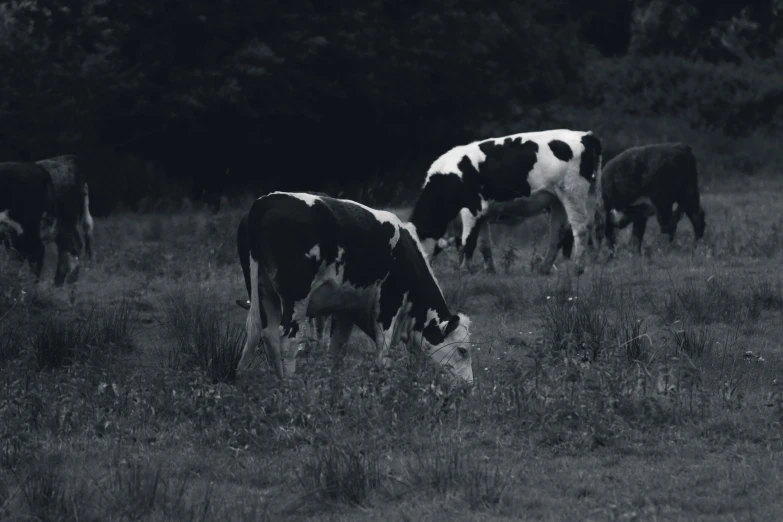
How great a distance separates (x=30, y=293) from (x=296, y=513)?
21.6 feet

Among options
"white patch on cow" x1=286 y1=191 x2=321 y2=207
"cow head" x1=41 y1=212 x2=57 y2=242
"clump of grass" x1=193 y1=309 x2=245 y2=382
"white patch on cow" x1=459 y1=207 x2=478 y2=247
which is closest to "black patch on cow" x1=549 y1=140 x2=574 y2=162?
"white patch on cow" x1=459 y1=207 x2=478 y2=247

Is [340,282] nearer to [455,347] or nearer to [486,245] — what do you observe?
[455,347]

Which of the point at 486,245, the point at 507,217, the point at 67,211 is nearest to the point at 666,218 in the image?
the point at 507,217

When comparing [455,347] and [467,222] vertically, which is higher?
[455,347]

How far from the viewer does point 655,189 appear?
677 inches

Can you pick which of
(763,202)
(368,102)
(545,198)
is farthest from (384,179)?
(545,198)

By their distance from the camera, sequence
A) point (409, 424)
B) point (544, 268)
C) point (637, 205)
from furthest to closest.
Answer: point (637, 205) → point (544, 268) → point (409, 424)

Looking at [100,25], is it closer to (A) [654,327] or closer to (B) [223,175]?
(B) [223,175]

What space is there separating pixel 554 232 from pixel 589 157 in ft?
3.40

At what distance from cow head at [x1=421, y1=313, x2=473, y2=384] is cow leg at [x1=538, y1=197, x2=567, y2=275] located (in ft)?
19.5

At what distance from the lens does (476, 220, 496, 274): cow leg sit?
14.9 meters

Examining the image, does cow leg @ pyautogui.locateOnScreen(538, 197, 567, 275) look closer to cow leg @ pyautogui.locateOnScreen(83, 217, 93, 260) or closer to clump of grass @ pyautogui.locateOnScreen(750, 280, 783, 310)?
clump of grass @ pyautogui.locateOnScreen(750, 280, 783, 310)

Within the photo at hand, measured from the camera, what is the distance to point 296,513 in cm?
622

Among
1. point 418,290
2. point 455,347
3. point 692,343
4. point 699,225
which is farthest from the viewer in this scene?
point 699,225
